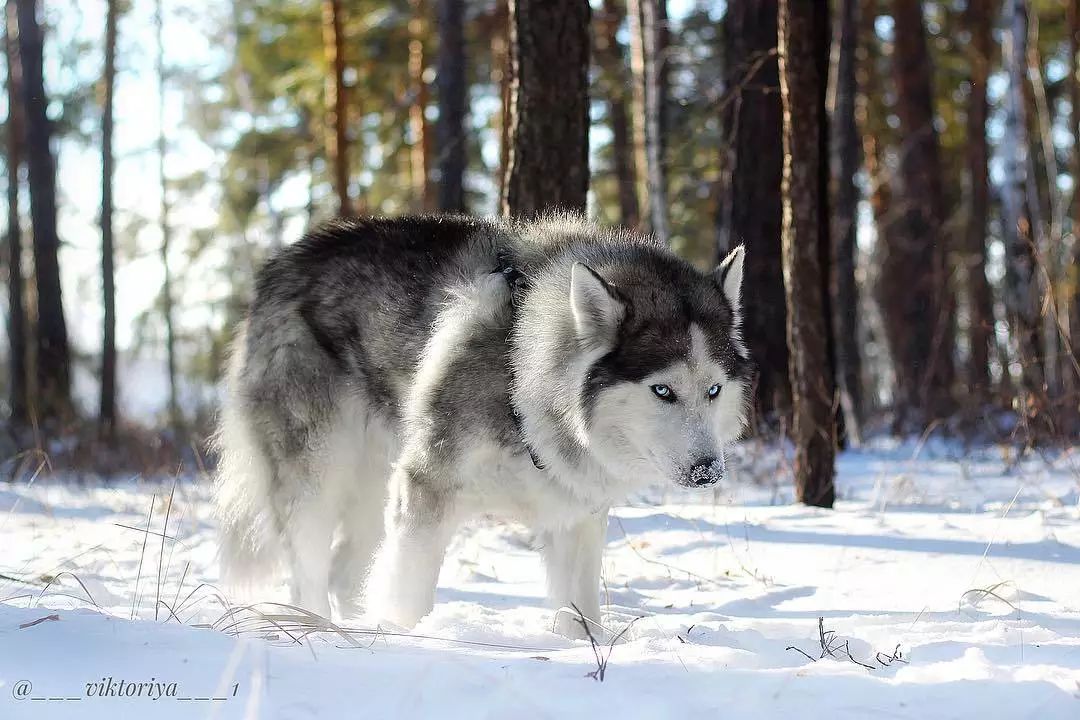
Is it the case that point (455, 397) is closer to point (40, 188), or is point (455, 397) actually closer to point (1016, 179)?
point (1016, 179)

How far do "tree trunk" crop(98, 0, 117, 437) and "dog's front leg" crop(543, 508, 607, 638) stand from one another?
12735mm

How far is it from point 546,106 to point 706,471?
367 cm

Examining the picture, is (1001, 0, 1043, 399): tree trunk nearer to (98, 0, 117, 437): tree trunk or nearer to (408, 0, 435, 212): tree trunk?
(408, 0, 435, 212): tree trunk

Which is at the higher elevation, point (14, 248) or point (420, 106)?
point (420, 106)

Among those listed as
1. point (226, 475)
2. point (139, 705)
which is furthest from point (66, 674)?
point (226, 475)

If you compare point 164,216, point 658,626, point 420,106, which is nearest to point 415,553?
point 658,626

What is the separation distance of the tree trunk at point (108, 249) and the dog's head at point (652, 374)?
1329 centimetres

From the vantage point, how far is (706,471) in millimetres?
3521

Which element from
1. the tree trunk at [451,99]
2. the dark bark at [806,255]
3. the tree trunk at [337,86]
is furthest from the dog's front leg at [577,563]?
the tree trunk at [337,86]

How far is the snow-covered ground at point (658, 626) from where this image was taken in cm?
253

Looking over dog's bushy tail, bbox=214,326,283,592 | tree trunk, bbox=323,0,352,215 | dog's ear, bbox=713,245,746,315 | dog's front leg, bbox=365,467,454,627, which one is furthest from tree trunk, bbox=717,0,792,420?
tree trunk, bbox=323,0,352,215

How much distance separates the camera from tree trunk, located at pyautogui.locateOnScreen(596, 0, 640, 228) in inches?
680

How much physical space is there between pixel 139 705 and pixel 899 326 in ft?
52.2

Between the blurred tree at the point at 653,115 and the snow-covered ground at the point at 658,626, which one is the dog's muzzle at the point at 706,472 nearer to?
the snow-covered ground at the point at 658,626
